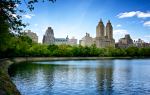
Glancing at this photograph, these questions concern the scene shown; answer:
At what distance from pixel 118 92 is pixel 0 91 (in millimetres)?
20099

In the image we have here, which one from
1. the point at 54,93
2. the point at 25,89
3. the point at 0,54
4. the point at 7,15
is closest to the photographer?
the point at 7,15

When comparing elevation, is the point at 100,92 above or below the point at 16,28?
below

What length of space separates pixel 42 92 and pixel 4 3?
20782 millimetres

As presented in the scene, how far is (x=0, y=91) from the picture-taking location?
1061 inches

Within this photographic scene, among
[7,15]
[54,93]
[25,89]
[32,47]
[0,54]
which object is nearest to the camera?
[7,15]

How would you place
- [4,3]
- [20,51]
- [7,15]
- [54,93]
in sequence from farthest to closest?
[20,51] < [54,93] < [7,15] < [4,3]

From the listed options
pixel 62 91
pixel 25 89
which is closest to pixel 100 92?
pixel 62 91

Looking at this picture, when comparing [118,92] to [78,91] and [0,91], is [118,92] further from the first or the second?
[0,91]

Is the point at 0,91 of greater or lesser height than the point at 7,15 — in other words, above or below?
below

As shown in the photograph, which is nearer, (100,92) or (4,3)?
(4,3)

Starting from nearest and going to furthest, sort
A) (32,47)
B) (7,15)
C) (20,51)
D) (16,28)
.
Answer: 1. (7,15)
2. (16,28)
3. (20,51)
4. (32,47)

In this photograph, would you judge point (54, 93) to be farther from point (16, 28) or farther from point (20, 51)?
point (20, 51)

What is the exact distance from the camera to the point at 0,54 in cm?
12719

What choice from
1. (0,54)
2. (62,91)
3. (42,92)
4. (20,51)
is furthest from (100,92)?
(20,51)
